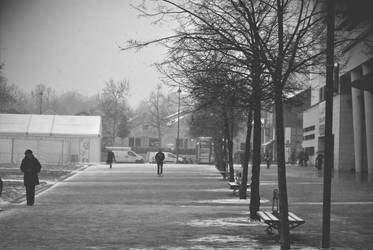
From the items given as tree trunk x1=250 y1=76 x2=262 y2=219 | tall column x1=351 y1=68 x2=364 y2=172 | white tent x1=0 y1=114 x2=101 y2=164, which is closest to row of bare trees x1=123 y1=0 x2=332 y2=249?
tree trunk x1=250 y1=76 x2=262 y2=219

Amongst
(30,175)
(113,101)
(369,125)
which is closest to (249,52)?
(30,175)

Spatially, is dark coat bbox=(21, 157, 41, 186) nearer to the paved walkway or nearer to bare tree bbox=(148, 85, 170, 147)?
the paved walkway

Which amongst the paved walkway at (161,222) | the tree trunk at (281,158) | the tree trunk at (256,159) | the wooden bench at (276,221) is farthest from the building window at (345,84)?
the tree trunk at (281,158)

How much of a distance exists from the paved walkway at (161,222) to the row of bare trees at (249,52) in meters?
1.96

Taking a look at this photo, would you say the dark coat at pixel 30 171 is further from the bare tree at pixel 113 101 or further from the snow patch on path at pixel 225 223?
the bare tree at pixel 113 101

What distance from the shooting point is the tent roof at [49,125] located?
66938mm

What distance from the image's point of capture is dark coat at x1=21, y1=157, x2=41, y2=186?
20.3 m

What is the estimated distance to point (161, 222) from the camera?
616 inches

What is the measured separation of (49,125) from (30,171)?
160ft

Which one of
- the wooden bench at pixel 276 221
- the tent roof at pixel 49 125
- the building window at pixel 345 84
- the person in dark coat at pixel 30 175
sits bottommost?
the wooden bench at pixel 276 221

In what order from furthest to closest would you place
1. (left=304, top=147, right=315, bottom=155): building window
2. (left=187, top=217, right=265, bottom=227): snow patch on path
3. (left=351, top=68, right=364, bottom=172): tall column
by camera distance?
(left=304, top=147, right=315, bottom=155): building window
(left=351, top=68, right=364, bottom=172): tall column
(left=187, top=217, right=265, bottom=227): snow patch on path

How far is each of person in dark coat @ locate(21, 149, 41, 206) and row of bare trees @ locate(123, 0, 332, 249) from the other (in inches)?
247

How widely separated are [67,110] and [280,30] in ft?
491

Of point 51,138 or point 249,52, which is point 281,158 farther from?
point 51,138
